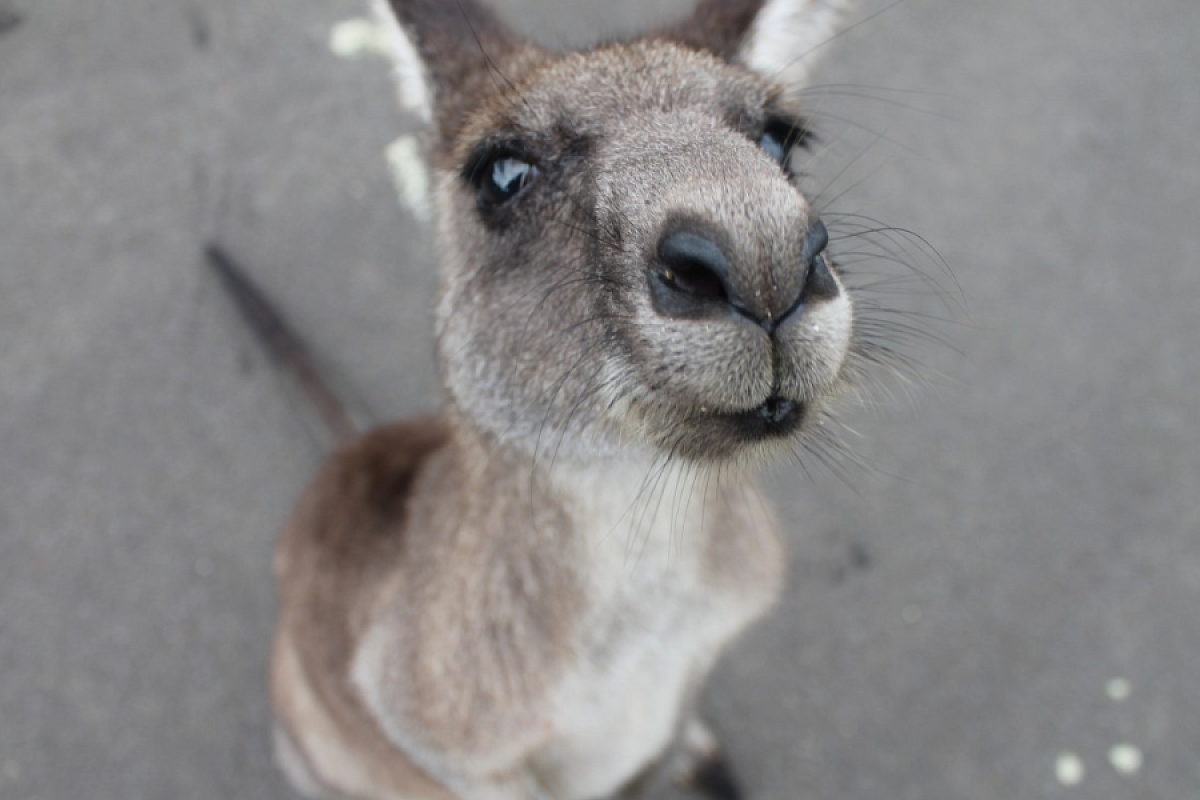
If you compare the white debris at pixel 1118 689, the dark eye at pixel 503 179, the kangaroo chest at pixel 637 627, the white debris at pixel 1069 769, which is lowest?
the white debris at pixel 1069 769

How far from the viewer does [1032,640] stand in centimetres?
259

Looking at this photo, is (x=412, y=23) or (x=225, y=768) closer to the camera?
(x=412, y=23)

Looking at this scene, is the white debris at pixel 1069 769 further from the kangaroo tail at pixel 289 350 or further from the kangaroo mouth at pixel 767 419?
the kangaroo tail at pixel 289 350

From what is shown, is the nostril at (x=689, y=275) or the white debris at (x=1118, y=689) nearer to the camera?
the nostril at (x=689, y=275)

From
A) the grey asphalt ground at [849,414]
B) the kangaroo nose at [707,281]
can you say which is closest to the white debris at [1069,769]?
the grey asphalt ground at [849,414]

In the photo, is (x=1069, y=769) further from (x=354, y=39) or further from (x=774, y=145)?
(x=354, y=39)

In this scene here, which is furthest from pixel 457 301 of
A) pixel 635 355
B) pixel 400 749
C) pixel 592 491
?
pixel 400 749

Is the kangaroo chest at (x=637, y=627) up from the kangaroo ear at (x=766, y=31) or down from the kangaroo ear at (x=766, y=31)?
down

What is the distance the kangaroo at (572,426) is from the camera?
104cm

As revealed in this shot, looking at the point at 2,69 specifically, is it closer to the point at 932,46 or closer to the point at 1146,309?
the point at 932,46

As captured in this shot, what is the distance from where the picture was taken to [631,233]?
1.11 m

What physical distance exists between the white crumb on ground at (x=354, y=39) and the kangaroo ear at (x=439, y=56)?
1.71 meters

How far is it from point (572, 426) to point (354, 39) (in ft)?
8.33

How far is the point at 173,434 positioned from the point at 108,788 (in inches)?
40.0
